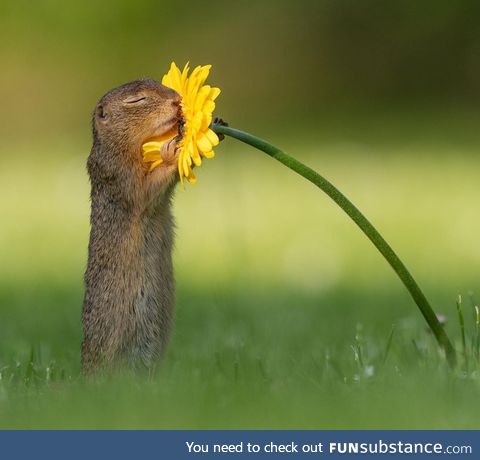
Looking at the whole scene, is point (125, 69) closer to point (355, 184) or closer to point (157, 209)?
point (355, 184)

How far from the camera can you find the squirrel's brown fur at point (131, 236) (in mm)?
5152

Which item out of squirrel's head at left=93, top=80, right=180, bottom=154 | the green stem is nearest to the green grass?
the green stem

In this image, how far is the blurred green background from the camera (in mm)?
4281

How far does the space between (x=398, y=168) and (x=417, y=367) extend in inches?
394

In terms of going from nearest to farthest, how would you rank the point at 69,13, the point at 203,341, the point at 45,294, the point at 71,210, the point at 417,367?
the point at 417,367 < the point at 203,341 < the point at 45,294 < the point at 71,210 < the point at 69,13

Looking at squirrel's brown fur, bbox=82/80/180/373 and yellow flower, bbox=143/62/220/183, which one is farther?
squirrel's brown fur, bbox=82/80/180/373

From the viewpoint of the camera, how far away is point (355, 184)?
13172mm

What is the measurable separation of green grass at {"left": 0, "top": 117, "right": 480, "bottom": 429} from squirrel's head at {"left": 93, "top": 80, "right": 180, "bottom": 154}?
1017mm

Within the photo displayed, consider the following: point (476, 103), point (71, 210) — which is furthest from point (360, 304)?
point (476, 103)

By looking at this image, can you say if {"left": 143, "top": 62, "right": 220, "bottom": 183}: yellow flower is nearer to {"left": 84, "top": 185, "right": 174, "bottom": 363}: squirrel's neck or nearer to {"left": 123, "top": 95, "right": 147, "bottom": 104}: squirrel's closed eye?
{"left": 123, "top": 95, "right": 147, "bottom": 104}: squirrel's closed eye

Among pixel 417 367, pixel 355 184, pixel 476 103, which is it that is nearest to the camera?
pixel 417 367

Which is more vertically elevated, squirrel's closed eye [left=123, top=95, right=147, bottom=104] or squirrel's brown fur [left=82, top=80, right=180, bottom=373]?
squirrel's closed eye [left=123, top=95, right=147, bottom=104]

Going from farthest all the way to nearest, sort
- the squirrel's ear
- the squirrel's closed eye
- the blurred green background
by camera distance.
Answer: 1. the squirrel's ear
2. the squirrel's closed eye
3. the blurred green background

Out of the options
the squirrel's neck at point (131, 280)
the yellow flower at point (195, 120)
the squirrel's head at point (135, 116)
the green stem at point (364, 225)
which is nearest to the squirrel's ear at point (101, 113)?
the squirrel's head at point (135, 116)
